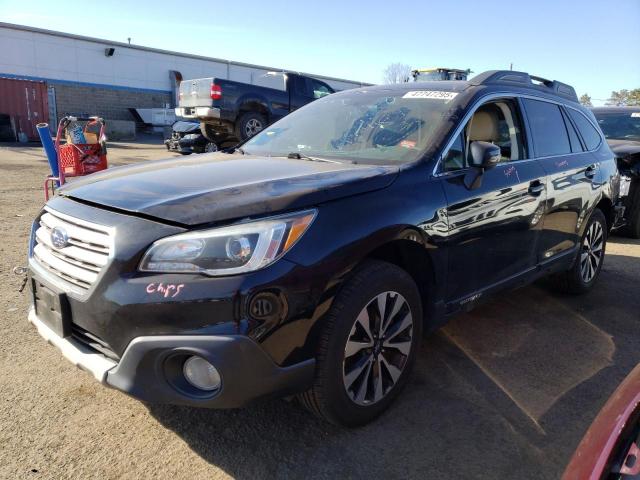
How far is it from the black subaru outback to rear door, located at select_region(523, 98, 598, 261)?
0.22 meters

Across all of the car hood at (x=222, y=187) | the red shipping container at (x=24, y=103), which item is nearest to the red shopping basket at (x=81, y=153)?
the car hood at (x=222, y=187)

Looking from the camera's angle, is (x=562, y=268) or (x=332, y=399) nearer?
(x=332, y=399)

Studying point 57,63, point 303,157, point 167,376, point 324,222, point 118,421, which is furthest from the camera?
point 57,63

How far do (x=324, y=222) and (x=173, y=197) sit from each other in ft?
2.28

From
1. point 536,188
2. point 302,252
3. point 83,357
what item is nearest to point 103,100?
point 536,188

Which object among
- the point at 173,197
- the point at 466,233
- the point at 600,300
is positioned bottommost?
the point at 600,300

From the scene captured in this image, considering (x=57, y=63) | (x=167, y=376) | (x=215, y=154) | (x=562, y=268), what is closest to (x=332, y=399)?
(x=167, y=376)

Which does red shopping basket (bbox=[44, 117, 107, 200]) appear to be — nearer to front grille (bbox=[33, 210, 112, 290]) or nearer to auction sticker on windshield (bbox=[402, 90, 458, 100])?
front grille (bbox=[33, 210, 112, 290])

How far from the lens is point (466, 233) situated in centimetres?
302

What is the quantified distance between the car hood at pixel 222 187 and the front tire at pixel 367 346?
44cm

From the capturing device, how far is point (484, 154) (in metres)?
3.02

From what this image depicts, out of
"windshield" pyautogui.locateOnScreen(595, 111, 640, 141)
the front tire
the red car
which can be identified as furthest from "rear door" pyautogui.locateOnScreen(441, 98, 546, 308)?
"windshield" pyautogui.locateOnScreen(595, 111, 640, 141)

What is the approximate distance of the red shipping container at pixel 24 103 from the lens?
21328mm

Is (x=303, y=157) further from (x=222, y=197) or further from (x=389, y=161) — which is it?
(x=222, y=197)
